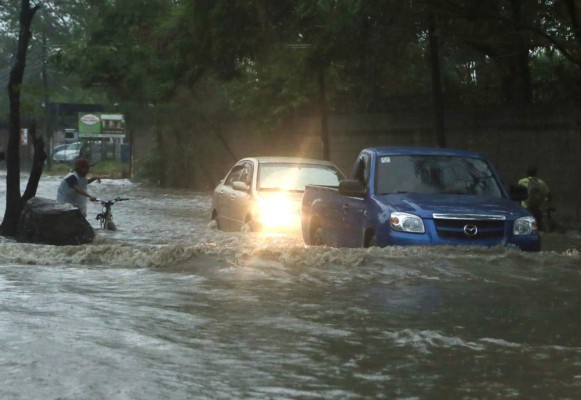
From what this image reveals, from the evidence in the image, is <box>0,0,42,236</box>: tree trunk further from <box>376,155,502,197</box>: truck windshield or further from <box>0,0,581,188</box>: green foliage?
<box>376,155,502,197</box>: truck windshield

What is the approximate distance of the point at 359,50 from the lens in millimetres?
21328

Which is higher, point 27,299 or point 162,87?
point 162,87

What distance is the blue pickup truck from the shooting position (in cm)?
1184

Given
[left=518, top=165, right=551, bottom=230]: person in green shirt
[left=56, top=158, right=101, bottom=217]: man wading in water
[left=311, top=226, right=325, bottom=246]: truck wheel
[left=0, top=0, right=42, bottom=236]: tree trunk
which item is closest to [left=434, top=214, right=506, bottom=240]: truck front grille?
[left=311, top=226, right=325, bottom=246]: truck wheel

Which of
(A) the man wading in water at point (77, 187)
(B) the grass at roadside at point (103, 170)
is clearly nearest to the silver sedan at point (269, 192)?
(A) the man wading in water at point (77, 187)

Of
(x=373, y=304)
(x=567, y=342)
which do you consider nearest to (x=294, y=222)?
(x=373, y=304)

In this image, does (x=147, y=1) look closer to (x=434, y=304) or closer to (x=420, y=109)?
(x=420, y=109)

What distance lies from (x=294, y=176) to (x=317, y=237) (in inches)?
130

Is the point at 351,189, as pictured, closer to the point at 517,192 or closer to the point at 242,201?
the point at 517,192

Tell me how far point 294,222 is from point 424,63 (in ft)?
35.4

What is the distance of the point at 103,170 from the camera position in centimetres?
6069

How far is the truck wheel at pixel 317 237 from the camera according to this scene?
48.4 ft

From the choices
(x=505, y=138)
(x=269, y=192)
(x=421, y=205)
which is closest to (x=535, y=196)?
(x=505, y=138)

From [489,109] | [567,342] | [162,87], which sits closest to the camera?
[567,342]
